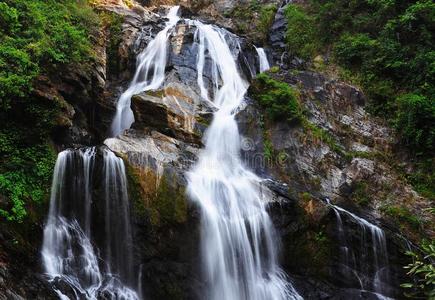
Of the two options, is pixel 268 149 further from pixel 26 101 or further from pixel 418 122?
pixel 26 101

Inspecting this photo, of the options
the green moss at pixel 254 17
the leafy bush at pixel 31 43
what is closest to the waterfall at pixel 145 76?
the leafy bush at pixel 31 43

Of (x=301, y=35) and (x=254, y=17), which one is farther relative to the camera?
(x=254, y=17)

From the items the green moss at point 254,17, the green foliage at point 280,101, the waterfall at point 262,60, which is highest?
the green moss at point 254,17

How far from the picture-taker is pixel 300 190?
11.1m

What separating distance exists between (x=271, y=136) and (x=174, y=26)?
8035mm

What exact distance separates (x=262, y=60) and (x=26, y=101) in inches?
438

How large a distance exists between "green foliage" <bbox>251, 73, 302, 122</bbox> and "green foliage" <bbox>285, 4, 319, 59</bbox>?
4.67 m

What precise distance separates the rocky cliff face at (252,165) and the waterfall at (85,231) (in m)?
0.31

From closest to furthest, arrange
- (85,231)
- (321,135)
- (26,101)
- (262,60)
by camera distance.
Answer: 1. (85,231)
2. (26,101)
3. (321,135)
4. (262,60)

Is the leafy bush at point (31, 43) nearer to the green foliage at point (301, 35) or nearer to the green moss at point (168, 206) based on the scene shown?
the green moss at point (168, 206)

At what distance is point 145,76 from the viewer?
15.2m

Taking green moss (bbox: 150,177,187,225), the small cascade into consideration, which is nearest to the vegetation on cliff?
green moss (bbox: 150,177,187,225)

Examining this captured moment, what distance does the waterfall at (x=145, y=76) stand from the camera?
13406 millimetres

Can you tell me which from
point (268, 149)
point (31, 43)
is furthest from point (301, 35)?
point (31, 43)
